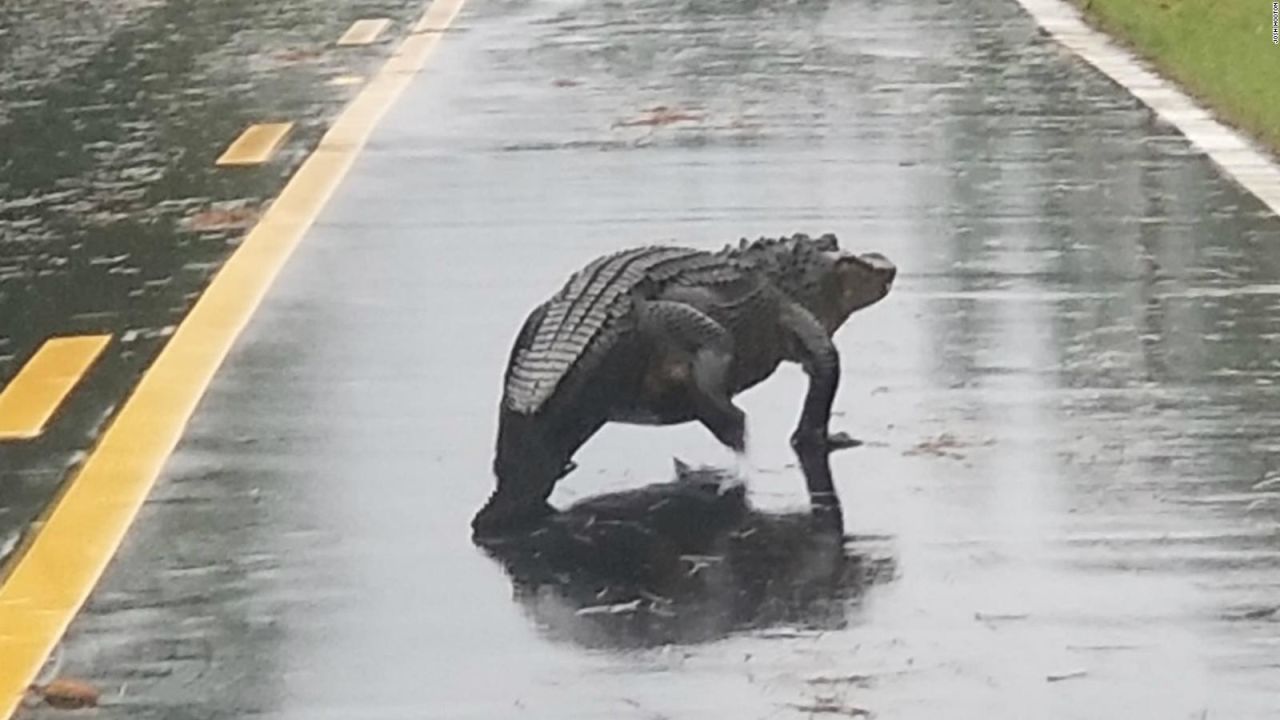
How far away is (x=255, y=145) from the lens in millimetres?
12961

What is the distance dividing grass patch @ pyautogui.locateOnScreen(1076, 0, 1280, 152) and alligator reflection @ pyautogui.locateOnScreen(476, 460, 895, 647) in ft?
18.2

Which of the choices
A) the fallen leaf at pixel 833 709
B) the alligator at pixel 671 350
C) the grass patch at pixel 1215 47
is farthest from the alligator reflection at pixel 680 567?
the grass patch at pixel 1215 47

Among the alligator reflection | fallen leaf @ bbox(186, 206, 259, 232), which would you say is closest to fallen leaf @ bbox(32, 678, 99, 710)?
the alligator reflection

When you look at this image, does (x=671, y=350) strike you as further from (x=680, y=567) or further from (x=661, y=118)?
(x=661, y=118)

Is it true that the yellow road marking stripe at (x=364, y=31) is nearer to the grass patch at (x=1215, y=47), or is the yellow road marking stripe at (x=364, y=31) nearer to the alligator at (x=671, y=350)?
the grass patch at (x=1215, y=47)

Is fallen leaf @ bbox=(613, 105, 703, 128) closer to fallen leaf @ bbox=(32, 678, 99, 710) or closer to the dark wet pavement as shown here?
the dark wet pavement

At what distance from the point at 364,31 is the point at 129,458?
1030cm

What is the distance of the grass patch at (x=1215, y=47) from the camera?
1307cm

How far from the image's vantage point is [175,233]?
10789 millimetres

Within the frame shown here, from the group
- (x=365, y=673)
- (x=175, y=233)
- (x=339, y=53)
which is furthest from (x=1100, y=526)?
(x=339, y=53)

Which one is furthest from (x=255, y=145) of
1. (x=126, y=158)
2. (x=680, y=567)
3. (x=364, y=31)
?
(x=680, y=567)

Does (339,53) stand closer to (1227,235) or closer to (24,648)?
(1227,235)

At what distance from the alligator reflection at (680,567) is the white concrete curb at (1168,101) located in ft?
13.6

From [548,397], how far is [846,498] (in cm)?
70
